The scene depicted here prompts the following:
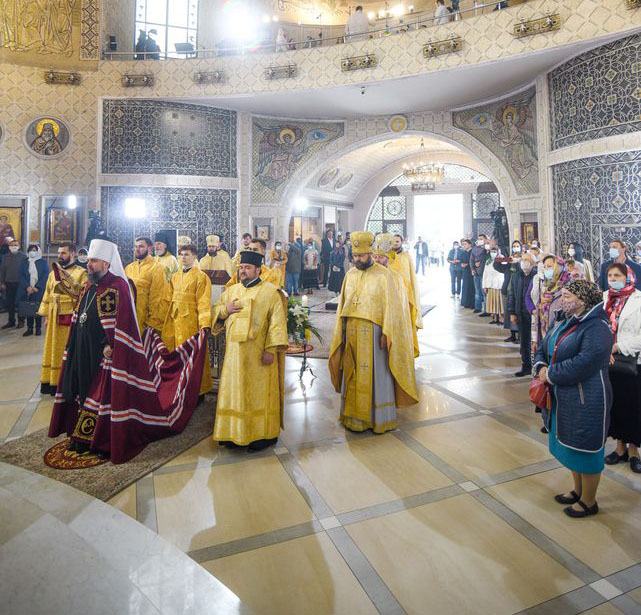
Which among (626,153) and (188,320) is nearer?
(188,320)

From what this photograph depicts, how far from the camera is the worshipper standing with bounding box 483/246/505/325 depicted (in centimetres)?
941

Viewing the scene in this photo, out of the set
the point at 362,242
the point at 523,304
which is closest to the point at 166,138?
the point at 362,242

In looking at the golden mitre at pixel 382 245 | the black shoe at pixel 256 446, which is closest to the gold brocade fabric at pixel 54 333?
the black shoe at pixel 256 446

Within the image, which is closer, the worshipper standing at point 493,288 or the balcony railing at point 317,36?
the worshipper standing at point 493,288

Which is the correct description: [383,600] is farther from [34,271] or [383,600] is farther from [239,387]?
[34,271]

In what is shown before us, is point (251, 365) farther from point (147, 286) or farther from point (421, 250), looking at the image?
point (421, 250)

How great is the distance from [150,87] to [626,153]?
416 inches

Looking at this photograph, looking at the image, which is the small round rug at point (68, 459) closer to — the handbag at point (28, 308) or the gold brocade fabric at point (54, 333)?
the gold brocade fabric at point (54, 333)

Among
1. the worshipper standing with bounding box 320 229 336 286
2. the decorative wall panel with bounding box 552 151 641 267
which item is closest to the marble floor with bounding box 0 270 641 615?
the decorative wall panel with bounding box 552 151 641 267

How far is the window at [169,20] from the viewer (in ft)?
42.2

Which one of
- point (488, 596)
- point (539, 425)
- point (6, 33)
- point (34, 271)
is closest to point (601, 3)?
point (539, 425)

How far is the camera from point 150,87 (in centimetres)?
1154

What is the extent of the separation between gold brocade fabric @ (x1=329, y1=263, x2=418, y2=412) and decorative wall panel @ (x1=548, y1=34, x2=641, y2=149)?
23.0 ft

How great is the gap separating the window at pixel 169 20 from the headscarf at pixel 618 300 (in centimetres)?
1307
